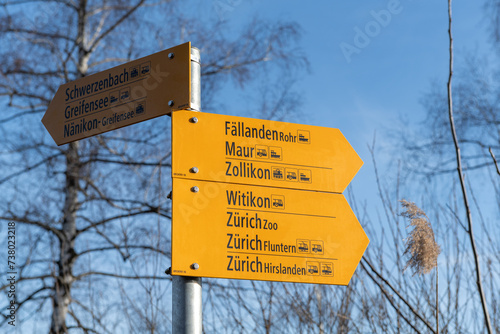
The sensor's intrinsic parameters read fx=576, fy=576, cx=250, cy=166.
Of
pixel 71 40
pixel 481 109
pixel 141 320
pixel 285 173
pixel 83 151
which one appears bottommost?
pixel 141 320

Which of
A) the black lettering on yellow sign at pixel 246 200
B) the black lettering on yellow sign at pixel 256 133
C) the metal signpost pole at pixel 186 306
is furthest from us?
the black lettering on yellow sign at pixel 256 133

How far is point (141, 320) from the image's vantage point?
3.51 metres

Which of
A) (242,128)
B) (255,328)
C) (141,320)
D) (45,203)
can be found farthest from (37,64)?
(242,128)

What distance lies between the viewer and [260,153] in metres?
2.04

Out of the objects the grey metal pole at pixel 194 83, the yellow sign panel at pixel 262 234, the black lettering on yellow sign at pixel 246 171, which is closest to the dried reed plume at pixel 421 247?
the yellow sign panel at pixel 262 234

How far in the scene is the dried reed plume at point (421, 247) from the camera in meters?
1.75

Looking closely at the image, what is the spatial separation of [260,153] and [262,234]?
0.30m

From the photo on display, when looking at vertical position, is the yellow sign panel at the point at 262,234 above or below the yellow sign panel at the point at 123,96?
below

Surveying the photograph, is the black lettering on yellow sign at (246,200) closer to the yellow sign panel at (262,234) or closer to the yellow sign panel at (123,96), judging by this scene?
the yellow sign panel at (262,234)

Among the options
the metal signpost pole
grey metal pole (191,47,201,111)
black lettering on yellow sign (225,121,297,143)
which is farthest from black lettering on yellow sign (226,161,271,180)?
the metal signpost pole

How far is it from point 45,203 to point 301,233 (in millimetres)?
5593

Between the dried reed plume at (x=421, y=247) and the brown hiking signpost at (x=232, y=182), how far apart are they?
29cm

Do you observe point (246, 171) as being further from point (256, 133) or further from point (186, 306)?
point (186, 306)

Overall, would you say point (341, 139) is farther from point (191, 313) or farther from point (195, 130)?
point (191, 313)
